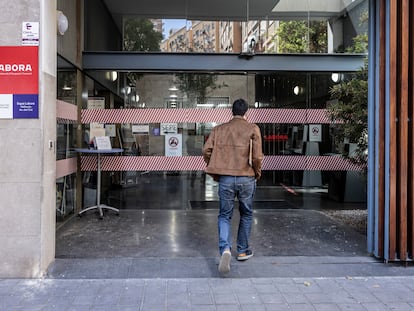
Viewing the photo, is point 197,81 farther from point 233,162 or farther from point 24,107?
point 24,107

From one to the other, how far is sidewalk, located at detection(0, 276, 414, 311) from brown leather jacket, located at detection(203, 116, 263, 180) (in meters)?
1.14

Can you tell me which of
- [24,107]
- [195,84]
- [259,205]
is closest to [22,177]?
[24,107]

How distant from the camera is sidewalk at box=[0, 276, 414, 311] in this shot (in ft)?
11.6

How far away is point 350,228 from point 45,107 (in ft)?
15.5

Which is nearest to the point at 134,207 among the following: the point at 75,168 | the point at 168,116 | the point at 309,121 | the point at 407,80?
the point at 75,168

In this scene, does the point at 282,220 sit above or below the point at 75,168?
below

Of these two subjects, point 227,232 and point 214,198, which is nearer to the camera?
point 227,232

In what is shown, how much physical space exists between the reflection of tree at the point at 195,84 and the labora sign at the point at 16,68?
3828mm

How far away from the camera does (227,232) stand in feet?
14.3

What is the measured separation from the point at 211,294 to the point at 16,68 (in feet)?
9.69

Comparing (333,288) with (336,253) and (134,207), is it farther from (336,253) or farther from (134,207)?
(134,207)

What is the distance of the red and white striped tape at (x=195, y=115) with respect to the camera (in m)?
7.58

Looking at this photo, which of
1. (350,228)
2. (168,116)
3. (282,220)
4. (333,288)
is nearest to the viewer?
(333,288)

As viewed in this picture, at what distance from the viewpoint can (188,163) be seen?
7746mm
